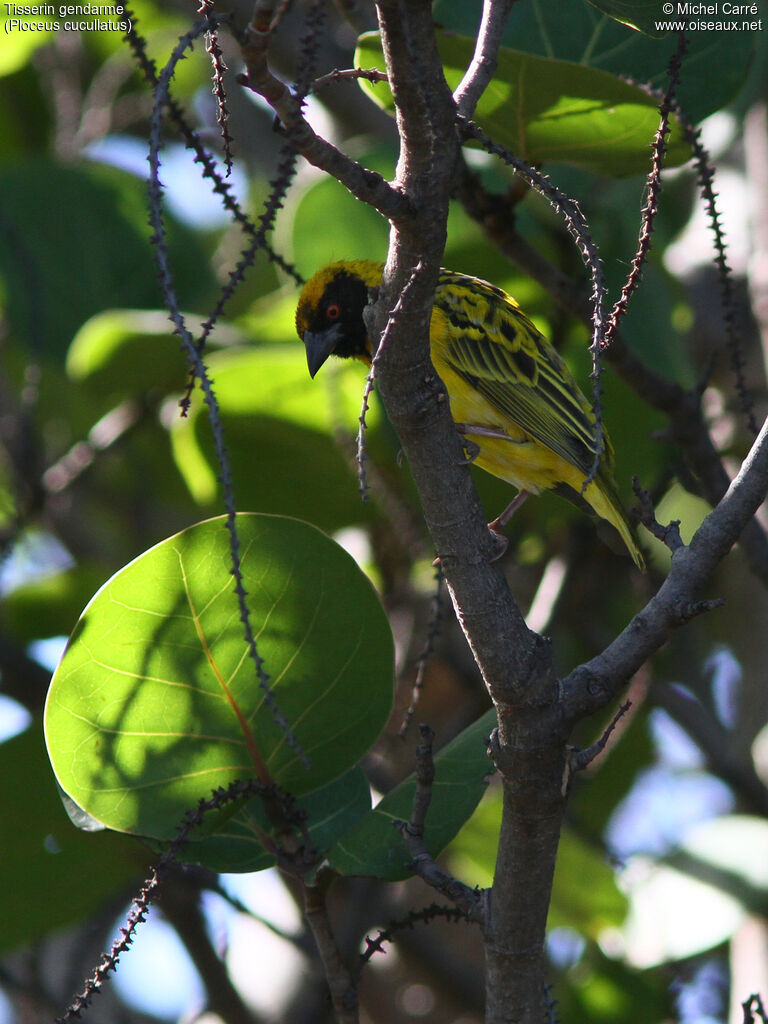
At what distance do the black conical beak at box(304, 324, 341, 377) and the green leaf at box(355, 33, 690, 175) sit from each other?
702 millimetres

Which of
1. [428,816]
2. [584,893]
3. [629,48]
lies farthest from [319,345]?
[584,893]

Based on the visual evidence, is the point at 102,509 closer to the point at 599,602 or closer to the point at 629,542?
the point at 599,602

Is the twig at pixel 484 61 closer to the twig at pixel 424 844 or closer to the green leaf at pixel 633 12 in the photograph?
the green leaf at pixel 633 12

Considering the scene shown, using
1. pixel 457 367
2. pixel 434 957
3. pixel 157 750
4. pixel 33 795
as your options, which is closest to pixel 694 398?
pixel 457 367

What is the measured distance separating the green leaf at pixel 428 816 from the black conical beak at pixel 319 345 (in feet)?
4.00

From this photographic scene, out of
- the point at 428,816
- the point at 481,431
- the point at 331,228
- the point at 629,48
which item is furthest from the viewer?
the point at 331,228

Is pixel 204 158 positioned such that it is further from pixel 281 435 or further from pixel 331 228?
pixel 331 228

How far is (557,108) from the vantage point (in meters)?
2.25

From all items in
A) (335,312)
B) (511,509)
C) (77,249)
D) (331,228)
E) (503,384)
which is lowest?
(511,509)

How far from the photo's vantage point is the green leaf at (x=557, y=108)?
7.10 feet

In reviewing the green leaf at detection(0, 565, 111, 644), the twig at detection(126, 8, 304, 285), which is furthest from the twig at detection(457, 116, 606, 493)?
the green leaf at detection(0, 565, 111, 644)

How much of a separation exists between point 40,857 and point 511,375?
5.37 ft

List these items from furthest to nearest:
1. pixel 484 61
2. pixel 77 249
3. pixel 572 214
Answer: pixel 77 249 → pixel 484 61 → pixel 572 214

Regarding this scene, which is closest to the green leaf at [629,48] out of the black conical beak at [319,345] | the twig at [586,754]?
the black conical beak at [319,345]
